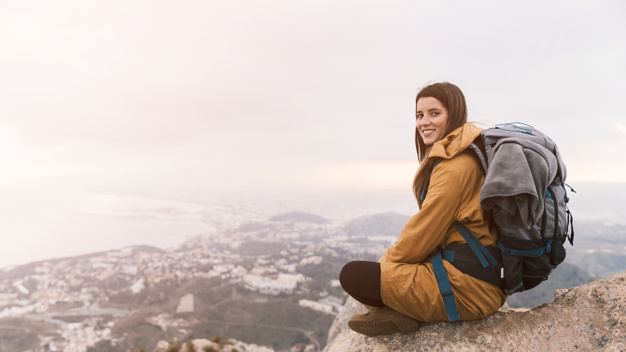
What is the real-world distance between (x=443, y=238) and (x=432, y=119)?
3.99ft

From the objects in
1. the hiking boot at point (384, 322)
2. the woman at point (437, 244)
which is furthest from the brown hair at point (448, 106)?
the hiking boot at point (384, 322)

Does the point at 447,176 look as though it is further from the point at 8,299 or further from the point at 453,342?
the point at 8,299

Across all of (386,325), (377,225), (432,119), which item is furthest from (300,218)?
(432,119)

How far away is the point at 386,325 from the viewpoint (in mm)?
3016

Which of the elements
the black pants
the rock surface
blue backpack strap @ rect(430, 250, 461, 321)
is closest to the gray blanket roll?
blue backpack strap @ rect(430, 250, 461, 321)

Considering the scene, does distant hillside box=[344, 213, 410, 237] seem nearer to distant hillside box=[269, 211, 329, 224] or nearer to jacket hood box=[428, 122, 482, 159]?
distant hillside box=[269, 211, 329, 224]

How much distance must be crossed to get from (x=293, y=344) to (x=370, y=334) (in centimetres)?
3134

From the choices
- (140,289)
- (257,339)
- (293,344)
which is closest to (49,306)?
(140,289)

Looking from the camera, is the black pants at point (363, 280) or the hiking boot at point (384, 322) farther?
the hiking boot at point (384, 322)

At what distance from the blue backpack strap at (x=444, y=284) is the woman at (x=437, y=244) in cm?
4

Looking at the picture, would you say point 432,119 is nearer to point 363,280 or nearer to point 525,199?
point 525,199

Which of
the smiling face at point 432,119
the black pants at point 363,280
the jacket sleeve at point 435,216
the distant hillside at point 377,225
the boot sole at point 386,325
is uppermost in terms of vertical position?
the smiling face at point 432,119

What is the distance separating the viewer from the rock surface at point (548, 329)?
8.56 feet

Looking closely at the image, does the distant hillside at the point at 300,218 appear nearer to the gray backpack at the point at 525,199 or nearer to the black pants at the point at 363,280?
the black pants at the point at 363,280
